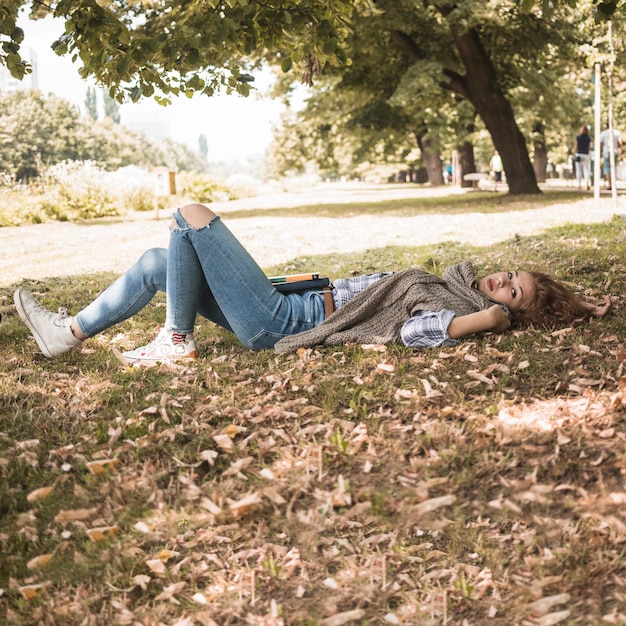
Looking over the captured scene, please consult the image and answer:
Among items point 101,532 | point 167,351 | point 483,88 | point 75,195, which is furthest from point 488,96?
point 101,532

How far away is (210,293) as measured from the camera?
5453 mm

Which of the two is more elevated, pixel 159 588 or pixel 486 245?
pixel 486 245

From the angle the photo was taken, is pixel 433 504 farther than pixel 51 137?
No

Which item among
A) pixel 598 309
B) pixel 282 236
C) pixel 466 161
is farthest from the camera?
pixel 466 161

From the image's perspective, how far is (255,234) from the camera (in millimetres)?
15461

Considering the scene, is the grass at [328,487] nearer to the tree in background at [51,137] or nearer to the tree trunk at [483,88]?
the tree trunk at [483,88]

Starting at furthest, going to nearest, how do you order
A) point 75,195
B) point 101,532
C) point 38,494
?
1. point 75,195
2. point 38,494
3. point 101,532

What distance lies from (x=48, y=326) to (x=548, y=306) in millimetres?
3608

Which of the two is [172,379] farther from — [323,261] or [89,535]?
[323,261]

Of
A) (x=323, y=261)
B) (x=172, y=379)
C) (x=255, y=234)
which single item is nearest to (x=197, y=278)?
(x=172, y=379)

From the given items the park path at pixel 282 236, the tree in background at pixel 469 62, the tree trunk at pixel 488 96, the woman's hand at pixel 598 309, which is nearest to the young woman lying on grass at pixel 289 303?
the woman's hand at pixel 598 309

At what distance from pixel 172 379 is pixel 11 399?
1033mm

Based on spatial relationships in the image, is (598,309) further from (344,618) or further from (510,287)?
(344,618)

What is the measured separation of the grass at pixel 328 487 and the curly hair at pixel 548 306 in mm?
101
